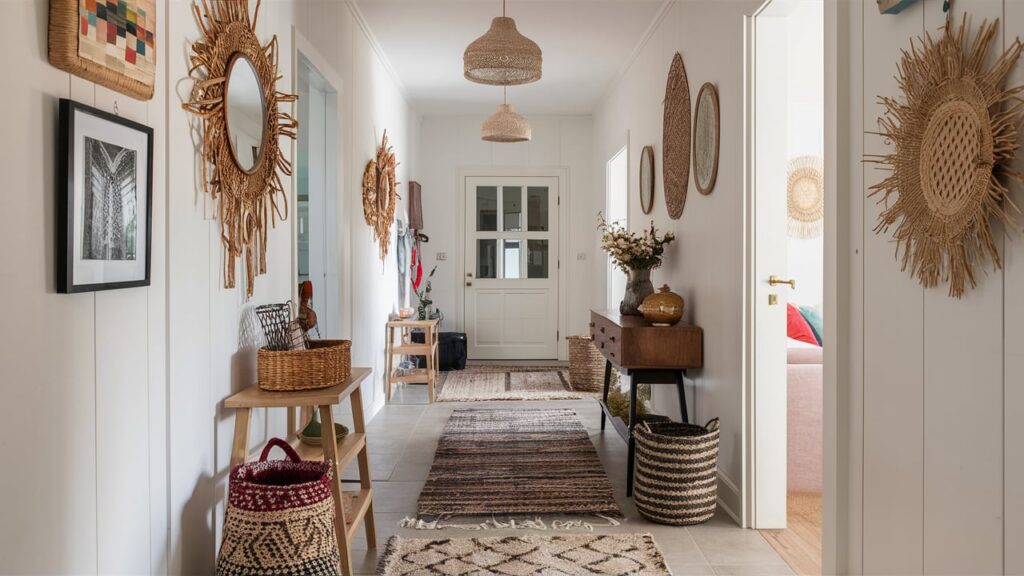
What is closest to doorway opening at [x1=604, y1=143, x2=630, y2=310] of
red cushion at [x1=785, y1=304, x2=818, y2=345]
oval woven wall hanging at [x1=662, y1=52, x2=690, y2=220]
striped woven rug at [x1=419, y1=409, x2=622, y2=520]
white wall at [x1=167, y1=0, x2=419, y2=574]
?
striped woven rug at [x1=419, y1=409, x2=622, y2=520]

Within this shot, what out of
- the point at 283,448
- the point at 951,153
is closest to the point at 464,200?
the point at 283,448

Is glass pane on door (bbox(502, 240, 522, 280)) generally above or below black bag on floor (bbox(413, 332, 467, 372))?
above

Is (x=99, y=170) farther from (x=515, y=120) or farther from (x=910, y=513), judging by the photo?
(x=515, y=120)

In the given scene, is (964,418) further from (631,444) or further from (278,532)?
(631,444)

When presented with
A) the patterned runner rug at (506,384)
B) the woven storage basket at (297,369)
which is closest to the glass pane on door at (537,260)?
the patterned runner rug at (506,384)

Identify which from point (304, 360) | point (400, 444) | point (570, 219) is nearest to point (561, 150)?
point (570, 219)

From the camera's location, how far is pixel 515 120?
5348 mm

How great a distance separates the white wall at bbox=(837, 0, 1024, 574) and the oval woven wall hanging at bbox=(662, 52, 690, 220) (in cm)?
178

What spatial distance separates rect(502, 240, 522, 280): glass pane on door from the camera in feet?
26.0

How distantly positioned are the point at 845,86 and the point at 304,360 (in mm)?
1773

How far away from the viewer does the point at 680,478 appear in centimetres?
286

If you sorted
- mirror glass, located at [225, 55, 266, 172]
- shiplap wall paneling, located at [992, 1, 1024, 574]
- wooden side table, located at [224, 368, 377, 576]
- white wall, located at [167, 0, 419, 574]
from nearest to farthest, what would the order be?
shiplap wall paneling, located at [992, 1, 1024, 574] < white wall, located at [167, 0, 419, 574] < wooden side table, located at [224, 368, 377, 576] < mirror glass, located at [225, 55, 266, 172]

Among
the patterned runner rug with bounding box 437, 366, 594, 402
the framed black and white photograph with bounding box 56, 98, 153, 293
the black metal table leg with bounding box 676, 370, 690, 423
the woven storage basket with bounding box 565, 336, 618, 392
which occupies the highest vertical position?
the framed black and white photograph with bounding box 56, 98, 153, 293

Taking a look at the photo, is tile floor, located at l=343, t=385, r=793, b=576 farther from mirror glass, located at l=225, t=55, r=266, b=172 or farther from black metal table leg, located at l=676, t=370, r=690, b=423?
mirror glass, located at l=225, t=55, r=266, b=172
